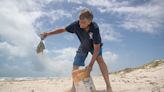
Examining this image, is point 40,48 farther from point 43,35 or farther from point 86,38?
point 86,38

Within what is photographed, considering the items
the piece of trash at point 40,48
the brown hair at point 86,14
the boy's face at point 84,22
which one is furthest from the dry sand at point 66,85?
the brown hair at point 86,14

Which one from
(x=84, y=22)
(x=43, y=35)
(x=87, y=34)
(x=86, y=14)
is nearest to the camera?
(x=86, y=14)

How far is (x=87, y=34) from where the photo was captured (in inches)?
258

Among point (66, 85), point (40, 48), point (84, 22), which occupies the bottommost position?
point (66, 85)

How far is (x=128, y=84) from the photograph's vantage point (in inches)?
355

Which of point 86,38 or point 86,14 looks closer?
point 86,14

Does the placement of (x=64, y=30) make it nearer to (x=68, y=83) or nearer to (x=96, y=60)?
(x=96, y=60)

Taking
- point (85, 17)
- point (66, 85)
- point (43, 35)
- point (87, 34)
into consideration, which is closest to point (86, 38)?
point (87, 34)

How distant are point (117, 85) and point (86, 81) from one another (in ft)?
9.87

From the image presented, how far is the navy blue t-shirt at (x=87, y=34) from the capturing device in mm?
6414

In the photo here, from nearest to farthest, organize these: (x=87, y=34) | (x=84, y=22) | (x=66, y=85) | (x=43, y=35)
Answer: (x=84, y=22), (x=87, y=34), (x=43, y=35), (x=66, y=85)

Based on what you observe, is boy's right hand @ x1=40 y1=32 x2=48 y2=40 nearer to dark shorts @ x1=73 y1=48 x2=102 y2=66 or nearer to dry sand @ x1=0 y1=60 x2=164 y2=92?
dark shorts @ x1=73 y1=48 x2=102 y2=66

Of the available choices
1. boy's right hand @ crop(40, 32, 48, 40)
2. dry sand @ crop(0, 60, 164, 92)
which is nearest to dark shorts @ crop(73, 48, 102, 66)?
boy's right hand @ crop(40, 32, 48, 40)

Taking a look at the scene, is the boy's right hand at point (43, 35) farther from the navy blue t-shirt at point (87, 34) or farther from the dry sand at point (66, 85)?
the dry sand at point (66, 85)
